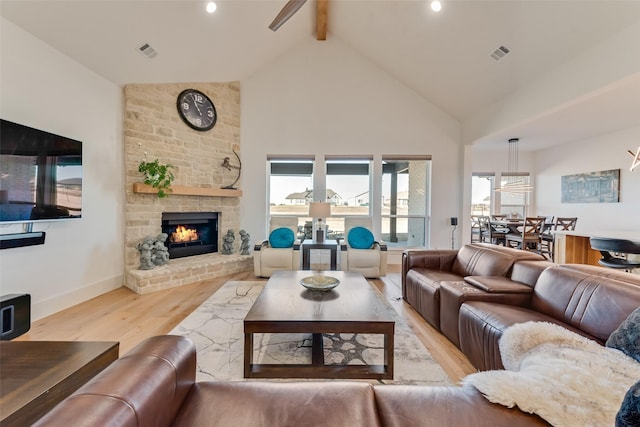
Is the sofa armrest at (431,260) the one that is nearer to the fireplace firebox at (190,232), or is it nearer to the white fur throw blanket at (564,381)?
the white fur throw blanket at (564,381)

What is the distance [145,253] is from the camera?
3.76 meters

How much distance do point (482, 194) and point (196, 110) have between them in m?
7.25

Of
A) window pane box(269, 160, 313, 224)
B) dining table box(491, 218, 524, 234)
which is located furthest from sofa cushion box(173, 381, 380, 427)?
dining table box(491, 218, 524, 234)

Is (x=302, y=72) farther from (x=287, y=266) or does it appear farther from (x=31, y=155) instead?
(x=31, y=155)

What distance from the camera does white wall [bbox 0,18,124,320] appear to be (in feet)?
8.27

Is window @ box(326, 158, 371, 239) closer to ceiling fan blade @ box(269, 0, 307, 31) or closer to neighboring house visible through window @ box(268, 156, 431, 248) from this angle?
neighboring house visible through window @ box(268, 156, 431, 248)

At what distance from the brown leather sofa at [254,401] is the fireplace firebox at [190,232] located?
3.72m

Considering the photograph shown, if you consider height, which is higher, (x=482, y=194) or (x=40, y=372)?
(x=482, y=194)

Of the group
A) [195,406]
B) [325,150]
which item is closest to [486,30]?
[325,150]

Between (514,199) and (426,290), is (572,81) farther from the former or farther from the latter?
(514,199)

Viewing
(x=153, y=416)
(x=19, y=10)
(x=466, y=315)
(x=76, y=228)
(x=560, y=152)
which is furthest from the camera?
(x=560, y=152)

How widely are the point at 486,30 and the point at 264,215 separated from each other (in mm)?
4446

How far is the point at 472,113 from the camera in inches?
193

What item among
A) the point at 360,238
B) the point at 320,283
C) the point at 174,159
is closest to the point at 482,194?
the point at 360,238
